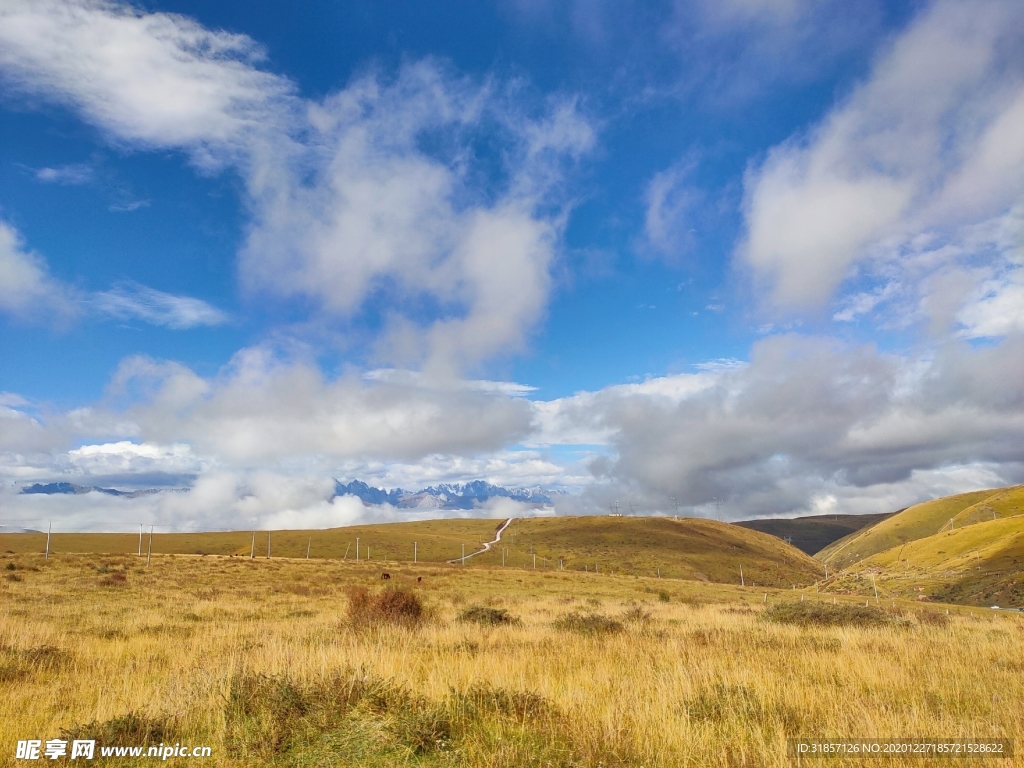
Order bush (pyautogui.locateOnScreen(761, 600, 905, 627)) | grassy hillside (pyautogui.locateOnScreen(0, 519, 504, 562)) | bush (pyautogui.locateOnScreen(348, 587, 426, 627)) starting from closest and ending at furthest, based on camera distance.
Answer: bush (pyautogui.locateOnScreen(348, 587, 426, 627)), bush (pyautogui.locateOnScreen(761, 600, 905, 627)), grassy hillside (pyautogui.locateOnScreen(0, 519, 504, 562))

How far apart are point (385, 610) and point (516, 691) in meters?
11.1

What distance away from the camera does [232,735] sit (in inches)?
235

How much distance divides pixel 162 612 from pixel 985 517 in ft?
791

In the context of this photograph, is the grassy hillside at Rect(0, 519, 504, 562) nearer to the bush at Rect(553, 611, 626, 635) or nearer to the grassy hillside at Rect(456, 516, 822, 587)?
the grassy hillside at Rect(456, 516, 822, 587)

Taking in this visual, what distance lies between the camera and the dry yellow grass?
5574 mm

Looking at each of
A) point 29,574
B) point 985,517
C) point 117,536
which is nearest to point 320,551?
point 117,536

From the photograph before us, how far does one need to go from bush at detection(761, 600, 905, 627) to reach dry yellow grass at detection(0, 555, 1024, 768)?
2745 mm

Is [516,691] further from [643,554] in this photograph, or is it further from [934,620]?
[643,554]

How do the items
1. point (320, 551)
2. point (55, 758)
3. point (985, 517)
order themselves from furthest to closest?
point (985, 517), point (320, 551), point (55, 758)

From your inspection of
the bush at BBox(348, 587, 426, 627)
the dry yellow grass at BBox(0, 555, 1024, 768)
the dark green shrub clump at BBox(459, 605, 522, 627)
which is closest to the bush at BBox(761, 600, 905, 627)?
the dry yellow grass at BBox(0, 555, 1024, 768)

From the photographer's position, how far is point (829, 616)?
18500mm

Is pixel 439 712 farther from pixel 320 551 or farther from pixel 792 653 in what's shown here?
pixel 320 551

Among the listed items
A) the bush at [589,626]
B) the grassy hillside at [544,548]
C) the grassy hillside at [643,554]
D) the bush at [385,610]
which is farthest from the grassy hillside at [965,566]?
the bush at [385,610]

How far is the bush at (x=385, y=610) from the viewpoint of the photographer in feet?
52.6
